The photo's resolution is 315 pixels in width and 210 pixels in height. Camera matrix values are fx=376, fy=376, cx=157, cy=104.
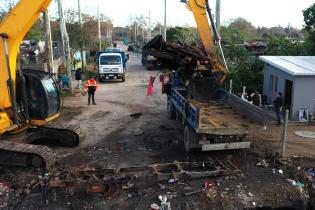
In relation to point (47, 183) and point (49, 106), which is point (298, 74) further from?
point (47, 183)

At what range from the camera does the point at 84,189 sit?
8.81 m

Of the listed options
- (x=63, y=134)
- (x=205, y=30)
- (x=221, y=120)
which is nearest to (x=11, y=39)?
(x=63, y=134)

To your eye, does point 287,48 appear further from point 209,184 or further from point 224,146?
point 209,184

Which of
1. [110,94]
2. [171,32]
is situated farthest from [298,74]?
[171,32]

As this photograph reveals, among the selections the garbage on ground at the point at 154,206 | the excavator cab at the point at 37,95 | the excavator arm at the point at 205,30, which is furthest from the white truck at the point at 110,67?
the garbage on ground at the point at 154,206

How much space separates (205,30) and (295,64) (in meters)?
5.33

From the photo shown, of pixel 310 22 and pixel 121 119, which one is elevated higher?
pixel 310 22

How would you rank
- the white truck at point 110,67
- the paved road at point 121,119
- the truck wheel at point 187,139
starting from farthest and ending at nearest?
the white truck at point 110,67
the paved road at point 121,119
the truck wheel at point 187,139

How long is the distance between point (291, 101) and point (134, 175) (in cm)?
905

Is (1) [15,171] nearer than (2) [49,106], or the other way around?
(1) [15,171]

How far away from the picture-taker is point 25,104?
1106 cm

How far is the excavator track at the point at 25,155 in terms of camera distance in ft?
33.0

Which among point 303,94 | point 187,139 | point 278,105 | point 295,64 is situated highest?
point 295,64

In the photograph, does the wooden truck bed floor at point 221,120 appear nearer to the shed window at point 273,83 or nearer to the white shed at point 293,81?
the white shed at point 293,81
